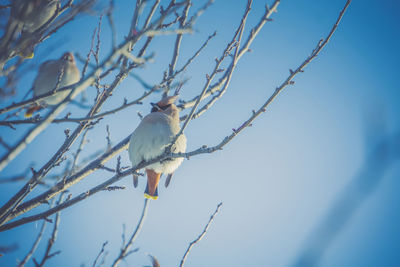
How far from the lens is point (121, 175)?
287 cm

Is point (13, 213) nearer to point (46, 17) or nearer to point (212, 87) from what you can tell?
point (46, 17)

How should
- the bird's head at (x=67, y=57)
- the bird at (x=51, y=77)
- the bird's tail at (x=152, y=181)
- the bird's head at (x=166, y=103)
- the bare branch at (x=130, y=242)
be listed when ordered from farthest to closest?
1. the bird's head at (x=67, y=57)
2. the bird at (x=51, y=77)
3. the bird's head at (x=166, y=103)
4. the bird's tail at (x=152, y=181)
5. the bare branch at (x=130, y=242)

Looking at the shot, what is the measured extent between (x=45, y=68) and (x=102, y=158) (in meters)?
2.02

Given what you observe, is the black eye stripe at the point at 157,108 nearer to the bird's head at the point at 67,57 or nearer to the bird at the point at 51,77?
the bird at the point at 51,77

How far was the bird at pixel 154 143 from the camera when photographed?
347 centimetres

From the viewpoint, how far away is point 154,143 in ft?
11.4

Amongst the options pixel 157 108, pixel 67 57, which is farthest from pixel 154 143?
pixel 67 57

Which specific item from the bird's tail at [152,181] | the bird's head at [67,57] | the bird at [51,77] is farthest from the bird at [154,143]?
the bird's head at [67,57]

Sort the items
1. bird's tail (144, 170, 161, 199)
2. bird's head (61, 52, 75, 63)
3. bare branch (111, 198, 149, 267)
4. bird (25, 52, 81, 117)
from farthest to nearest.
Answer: bird's head (61, 52, 75, 63)
bird (25, 52, 81, 117)
bird's tail (144, 170, 161, 199)
bare branch (111, 198, 149, 267)

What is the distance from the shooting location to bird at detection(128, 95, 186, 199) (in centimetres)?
347

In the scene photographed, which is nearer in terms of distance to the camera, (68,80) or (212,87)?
(212,87)

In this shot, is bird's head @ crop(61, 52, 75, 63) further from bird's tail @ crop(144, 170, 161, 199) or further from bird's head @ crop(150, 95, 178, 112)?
bird's tail @ crop(144, 170, 161, 199)

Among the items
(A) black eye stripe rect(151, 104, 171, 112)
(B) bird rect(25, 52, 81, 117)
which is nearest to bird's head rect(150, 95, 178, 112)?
(A) black eye stripe rect(151, 104, 171, 112)

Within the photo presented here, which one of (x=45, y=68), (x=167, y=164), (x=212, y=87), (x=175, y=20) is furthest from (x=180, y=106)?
(x=45, y=68)
